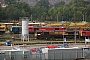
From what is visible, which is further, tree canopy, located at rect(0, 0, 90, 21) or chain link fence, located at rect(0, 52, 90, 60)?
tree canopy, located at rect(0, 0, 90, 21)

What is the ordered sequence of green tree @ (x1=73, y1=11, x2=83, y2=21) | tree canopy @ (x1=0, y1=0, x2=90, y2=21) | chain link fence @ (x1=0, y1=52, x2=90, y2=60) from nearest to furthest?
chain link fence @ (x1=0, y1=52, x2=90, y2=60)
tree canopy @ (x1=0, y1=0, x2=90, y2=21)
green tree @ (x1=73, y1=11, x2=83, y2=21)

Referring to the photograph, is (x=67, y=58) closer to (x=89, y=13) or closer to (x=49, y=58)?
(x=49, y=58)

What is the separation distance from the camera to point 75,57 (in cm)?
2766

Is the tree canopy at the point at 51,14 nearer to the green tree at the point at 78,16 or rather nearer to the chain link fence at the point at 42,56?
the green tree at the point at 78,16

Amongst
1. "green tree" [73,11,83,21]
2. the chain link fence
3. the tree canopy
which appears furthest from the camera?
"green tree" [73,11,83,21]

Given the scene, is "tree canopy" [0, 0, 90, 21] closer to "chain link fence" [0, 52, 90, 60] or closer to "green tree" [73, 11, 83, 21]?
"green tree" [73, 11, 83, 21]

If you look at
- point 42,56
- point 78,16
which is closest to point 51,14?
point 78,16

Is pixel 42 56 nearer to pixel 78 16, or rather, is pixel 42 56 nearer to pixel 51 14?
pixel 78 16

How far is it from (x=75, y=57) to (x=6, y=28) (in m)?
28.9

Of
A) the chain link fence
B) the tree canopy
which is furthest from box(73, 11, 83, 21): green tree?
the chain link fence

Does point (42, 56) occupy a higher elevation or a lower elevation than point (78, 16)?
lower

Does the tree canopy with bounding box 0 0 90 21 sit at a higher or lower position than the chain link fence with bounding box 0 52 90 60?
higher

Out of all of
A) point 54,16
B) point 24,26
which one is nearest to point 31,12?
point 54,16

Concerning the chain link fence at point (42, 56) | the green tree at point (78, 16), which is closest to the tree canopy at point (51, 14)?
the green tree at point (78, 16)
